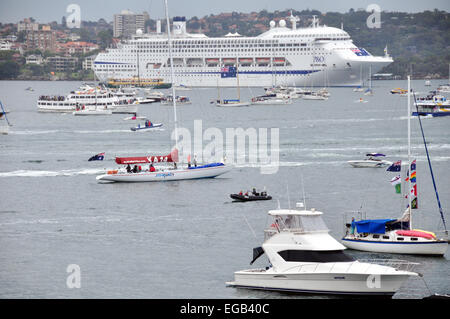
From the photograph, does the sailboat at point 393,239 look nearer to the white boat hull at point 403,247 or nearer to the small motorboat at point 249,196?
the white boat hull at point 403,247

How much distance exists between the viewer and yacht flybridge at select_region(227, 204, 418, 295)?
2441 centimetres

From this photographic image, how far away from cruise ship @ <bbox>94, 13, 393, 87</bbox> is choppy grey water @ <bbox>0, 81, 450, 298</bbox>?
91.7 meters

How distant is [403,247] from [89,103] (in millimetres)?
86371

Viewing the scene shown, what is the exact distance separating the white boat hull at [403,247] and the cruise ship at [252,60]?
142m

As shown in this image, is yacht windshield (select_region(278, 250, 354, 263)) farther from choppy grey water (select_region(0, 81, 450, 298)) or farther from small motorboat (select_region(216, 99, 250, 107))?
small motorboat (select_region(216, 99, 250, 107))

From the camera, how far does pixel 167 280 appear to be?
27891 mm

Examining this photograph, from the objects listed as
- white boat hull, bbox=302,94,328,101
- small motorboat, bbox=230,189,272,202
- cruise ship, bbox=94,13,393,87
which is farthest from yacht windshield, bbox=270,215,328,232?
cruise ship, bbox=94,13,393,87

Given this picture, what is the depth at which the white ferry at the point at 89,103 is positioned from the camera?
369ft

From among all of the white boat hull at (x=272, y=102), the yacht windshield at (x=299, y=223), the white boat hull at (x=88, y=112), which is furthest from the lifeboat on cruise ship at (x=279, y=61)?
the yacht windshield at (x=299, y=223)

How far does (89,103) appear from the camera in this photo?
113250 mm

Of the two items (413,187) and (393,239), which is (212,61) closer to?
(413,187)

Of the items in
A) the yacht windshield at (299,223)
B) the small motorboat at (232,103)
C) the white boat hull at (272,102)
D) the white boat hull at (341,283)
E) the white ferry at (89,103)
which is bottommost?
the white boat hull at (272,102)
